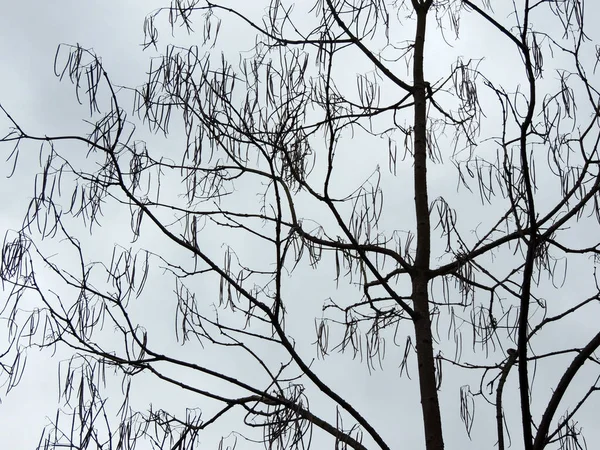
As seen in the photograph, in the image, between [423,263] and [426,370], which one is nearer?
[426,370]

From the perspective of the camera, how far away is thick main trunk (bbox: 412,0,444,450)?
277cm

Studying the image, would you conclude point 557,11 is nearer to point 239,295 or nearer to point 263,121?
point 263,121

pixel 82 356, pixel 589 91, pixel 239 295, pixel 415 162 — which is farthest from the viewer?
pixel 415 162

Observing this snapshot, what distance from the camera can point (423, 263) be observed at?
10.2 feet

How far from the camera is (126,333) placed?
261cm

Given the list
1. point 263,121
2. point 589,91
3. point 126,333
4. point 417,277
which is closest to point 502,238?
point 417,277

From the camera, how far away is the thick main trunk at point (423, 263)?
2.77m

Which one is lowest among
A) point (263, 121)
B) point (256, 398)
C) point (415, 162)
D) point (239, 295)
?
point (256, 398)

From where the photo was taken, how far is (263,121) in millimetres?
2746

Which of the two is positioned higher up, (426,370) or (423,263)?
(423,263)

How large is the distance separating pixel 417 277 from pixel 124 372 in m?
1.20

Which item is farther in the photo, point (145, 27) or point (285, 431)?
point (145, 27)

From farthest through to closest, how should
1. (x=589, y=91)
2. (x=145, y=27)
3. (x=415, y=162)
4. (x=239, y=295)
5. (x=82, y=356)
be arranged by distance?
1. (x=415, y=162)
2. (x=145, y=27)
3. (x=239, y=295)
4. (x=82, y=356)
5. (x=589, y=91)

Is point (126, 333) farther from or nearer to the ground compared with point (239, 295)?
nearer to the ground
